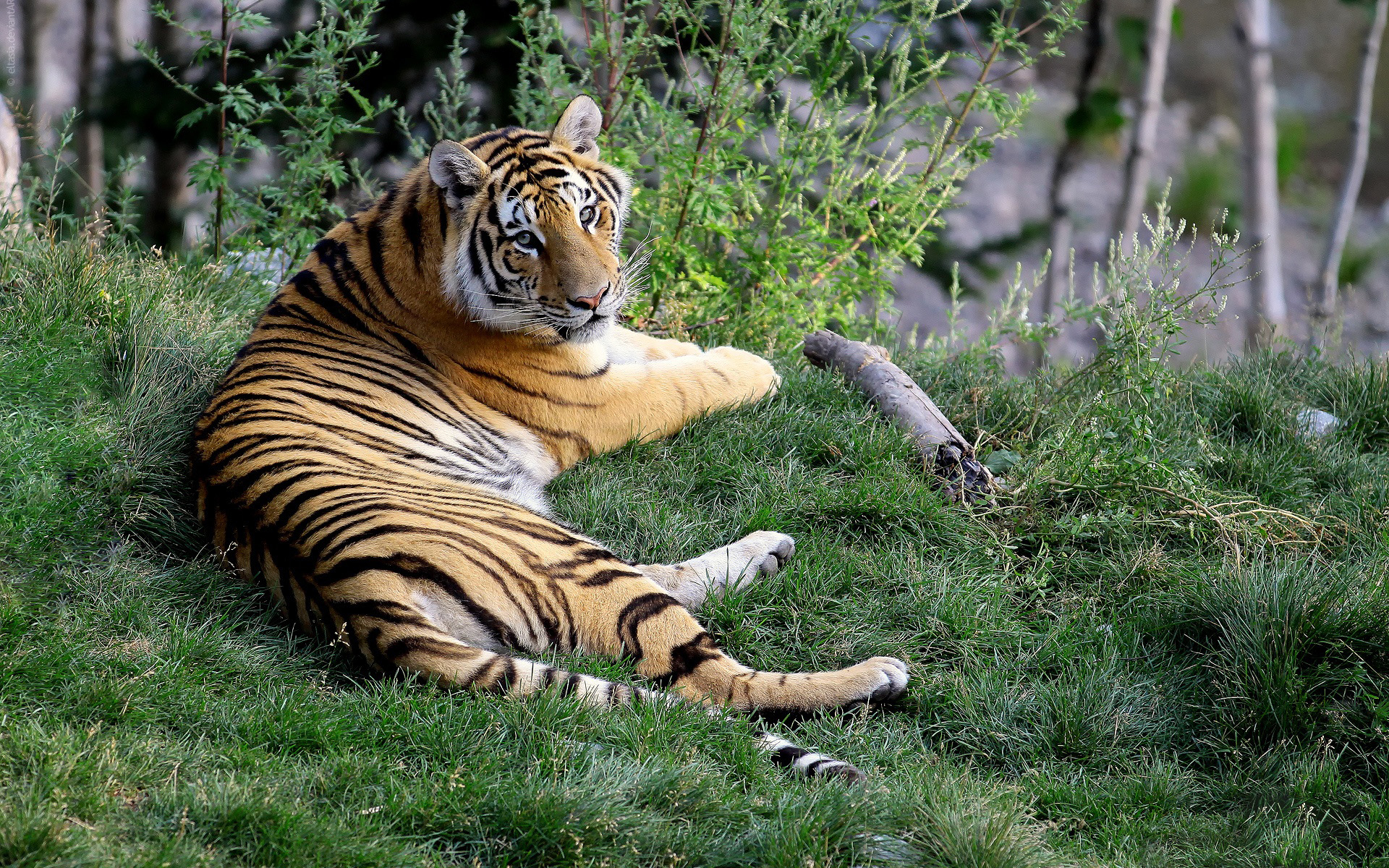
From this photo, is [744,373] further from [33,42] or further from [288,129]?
[33,42]

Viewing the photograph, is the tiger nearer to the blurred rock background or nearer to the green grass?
the green grass

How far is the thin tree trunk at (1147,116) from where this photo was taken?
32.9 ft

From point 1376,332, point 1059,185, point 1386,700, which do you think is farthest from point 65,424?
point 1059,185

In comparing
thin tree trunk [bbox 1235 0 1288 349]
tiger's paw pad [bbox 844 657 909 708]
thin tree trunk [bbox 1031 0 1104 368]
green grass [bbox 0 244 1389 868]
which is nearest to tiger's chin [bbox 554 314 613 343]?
green grass [bbox 0 244 1389 868]

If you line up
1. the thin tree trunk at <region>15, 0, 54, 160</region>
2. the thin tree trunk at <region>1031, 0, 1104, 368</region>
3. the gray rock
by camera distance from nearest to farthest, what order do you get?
the gray rock < the thin tree trunk at <region>1031, 0, 1104, 368</region> < the thin tree trunk at <region>15, 0, 54, 160</region>

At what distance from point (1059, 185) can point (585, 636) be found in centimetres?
Result: 881

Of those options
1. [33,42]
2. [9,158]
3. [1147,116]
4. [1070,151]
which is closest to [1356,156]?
[1147,116]

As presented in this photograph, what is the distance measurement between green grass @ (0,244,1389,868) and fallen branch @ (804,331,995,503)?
0.11m

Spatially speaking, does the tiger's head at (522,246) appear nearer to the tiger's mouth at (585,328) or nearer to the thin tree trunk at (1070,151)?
the tiger's mouth at (585,328)

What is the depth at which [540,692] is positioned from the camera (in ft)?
10.9

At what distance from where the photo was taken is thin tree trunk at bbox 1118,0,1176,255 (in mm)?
10016

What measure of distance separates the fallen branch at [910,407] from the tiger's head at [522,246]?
1.28 meters

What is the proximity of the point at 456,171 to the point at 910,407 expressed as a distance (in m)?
2.16

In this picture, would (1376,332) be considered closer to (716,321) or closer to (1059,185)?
(1059,185)
